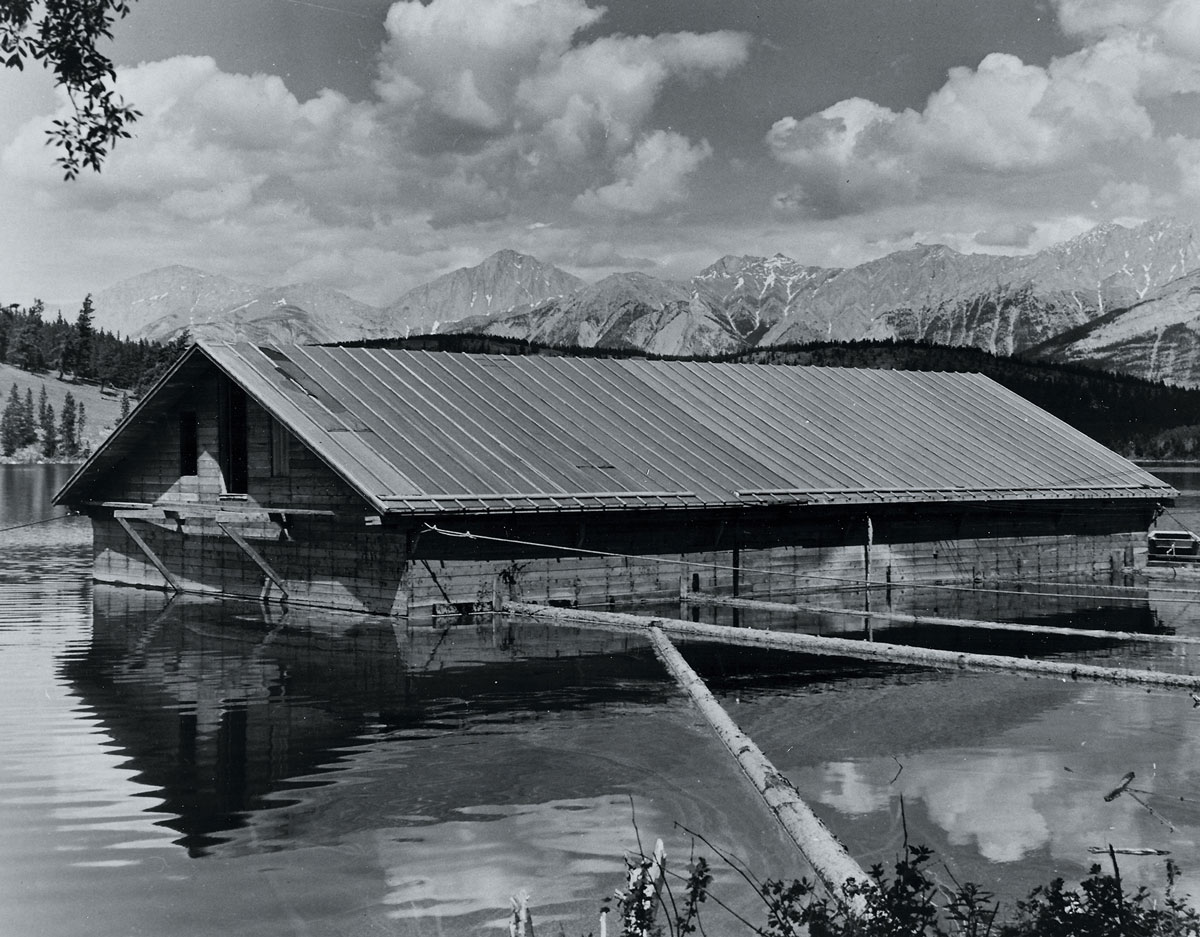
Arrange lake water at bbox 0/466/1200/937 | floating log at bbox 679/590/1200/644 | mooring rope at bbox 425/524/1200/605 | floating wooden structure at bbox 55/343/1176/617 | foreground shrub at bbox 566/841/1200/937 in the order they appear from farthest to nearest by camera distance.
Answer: floating wooden structure at bbox 55/343/1176/617 → mooring rope at bbox 425/524/1200/605 → floating log at bbox 679/590/1200/644 → lake water at bbox 0/466/1200/937 → foreground shrub at bbox 566/841/1200/937

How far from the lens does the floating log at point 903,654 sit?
1900cm

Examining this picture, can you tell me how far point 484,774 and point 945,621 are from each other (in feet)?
39.7

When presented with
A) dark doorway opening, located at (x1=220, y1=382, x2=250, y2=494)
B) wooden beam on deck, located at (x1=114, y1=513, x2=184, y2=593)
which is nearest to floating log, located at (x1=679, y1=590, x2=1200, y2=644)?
dark doorway opening, located at (x1=220, y1=382, x2=250, y2=494)

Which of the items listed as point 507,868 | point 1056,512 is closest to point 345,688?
point 507,868

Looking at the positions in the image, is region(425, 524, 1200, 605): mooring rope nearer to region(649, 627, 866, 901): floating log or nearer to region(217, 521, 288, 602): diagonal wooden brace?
region(217, 521, 288, 602): diagonal wooden brace

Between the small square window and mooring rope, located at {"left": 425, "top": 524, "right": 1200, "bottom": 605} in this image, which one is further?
the small square window

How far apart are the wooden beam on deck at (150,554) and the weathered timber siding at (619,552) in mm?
218

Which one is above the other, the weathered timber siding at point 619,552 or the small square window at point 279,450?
the small square window at point 279,450

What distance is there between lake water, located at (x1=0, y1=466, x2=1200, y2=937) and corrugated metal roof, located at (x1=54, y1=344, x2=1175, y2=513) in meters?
4.47

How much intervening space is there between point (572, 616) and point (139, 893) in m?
14.9

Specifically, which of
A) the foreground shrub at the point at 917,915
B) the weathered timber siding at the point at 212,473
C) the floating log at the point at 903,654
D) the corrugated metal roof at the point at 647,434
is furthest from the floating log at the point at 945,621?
the foreground shrub at the point at 917,915

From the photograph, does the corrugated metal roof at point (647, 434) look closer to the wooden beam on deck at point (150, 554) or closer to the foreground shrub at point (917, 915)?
the wooden beam on deck at point (150, 554)

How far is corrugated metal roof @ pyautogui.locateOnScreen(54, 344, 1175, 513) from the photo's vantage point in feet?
96.5

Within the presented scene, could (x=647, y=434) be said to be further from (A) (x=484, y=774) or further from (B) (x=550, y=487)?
(A) (x=484, y=774)
